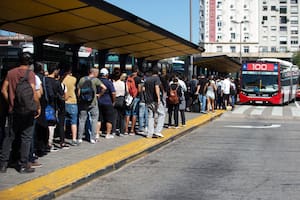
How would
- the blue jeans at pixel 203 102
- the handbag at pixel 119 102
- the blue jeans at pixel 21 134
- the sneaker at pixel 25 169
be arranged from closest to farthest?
the blue jeans at pixel 21 134 < the sneaker at pixel 25 169 < the handbag at pixel 119 102 < the blue jeans at pixel 203 102

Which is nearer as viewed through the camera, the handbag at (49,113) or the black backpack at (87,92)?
the handbag at (49,113)

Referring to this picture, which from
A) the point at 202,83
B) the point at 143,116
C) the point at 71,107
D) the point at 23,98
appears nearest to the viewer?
the point at 23,98

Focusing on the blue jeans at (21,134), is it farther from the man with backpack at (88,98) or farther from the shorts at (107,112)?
the shorts at (107,112)

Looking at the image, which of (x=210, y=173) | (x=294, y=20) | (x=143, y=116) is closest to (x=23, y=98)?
(x=210, y=173)

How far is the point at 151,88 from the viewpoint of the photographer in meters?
12.3

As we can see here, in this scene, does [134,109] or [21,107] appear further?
[134,109]

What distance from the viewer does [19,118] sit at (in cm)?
746

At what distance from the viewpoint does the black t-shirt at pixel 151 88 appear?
12266 millimetres

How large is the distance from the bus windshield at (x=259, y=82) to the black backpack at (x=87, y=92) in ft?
74.8

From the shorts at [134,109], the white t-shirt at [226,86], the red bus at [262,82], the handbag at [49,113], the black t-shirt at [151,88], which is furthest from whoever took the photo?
the red bus at [262,82]

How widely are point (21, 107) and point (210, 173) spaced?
3.50m

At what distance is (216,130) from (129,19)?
5.52 metres

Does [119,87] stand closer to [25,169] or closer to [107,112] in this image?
[107,112]

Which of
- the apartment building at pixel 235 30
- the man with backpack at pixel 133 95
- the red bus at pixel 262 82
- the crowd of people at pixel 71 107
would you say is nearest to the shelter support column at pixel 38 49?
the crowd of people at pixel 71 107
